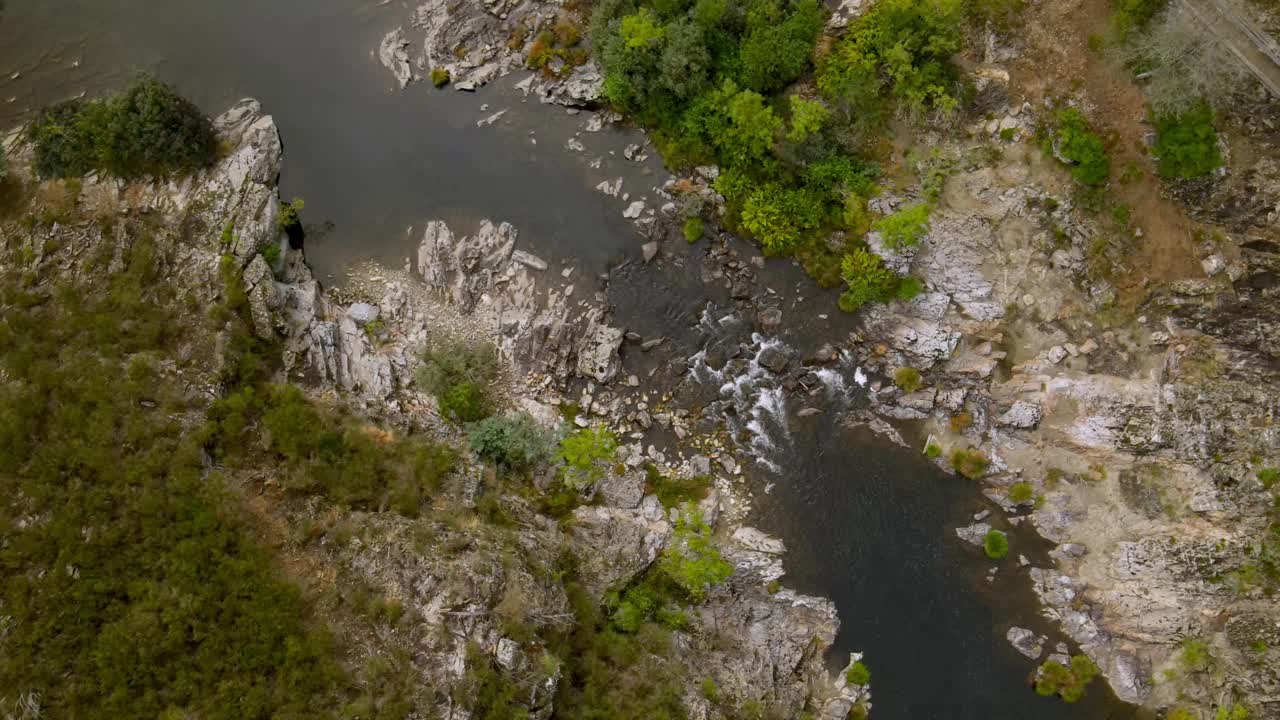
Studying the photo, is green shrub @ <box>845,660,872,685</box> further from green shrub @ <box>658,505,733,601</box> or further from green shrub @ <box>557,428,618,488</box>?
green shrub @ <box>557,428,618,488</box>

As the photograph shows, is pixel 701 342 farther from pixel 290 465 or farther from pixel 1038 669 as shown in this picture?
pixel 1038 669

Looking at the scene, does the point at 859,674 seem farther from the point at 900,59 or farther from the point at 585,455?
the point at 900,59

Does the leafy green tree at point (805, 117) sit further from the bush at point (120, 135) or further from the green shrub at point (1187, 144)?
the bush at point (120, 135)

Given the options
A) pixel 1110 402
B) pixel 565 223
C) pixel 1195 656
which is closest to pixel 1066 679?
pixel 1195 656

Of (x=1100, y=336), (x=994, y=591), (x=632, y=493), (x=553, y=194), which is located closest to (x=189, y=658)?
(x=632, y=493)

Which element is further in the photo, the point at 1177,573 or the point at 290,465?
the point at 1177,573

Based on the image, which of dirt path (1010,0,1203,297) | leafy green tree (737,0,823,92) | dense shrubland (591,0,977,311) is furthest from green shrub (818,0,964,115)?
dirt path (1010,0,1203,297)
